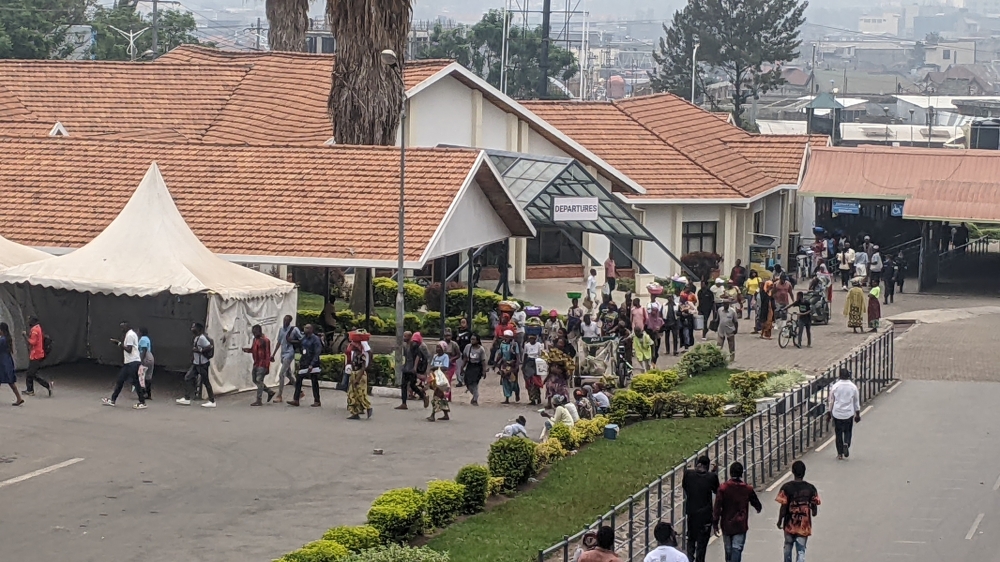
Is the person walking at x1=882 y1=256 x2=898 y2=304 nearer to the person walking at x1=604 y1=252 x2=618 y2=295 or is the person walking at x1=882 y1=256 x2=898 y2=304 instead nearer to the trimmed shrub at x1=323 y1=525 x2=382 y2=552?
the person walking at x1=604 y1=252 x2=618 y2=295

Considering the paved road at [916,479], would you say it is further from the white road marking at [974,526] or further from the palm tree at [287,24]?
the palm tree at [287,24]

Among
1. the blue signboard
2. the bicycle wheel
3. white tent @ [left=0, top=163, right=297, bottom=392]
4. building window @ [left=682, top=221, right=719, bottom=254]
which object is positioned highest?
the blue signboard

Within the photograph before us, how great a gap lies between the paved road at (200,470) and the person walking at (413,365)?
1.17ft

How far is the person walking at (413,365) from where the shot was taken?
25953 mm

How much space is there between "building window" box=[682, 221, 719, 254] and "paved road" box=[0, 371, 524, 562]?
73.2 ft

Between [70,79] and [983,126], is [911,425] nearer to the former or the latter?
[70,79]

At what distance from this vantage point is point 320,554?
15.4m

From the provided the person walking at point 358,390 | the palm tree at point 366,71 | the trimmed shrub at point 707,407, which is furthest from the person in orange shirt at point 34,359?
the palm tree at point 366,71

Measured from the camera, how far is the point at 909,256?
5047 cm

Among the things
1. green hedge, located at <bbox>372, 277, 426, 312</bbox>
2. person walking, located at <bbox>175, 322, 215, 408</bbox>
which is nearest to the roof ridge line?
green hedge, located at <bbox>372, 277, 426, 312</bbox>

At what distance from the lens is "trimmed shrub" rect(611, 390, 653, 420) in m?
25.1

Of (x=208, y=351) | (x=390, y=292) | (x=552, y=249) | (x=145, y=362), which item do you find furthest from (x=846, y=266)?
(x=145, y=362)

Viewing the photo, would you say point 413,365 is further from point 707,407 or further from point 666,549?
point 666,549

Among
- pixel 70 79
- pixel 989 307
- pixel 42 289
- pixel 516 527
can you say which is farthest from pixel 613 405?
pixel 70 79
